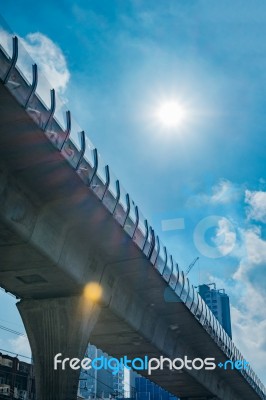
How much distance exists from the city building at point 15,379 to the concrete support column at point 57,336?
54.0 m

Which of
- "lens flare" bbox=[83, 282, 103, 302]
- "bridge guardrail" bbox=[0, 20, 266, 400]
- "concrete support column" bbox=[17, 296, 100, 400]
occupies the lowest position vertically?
"concrete support column" bbox=[17, 296, 100, 400]

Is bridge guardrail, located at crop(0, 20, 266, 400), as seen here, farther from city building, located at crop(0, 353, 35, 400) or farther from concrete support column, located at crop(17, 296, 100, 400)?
city building, located at crop(0, 353, 35, 400)

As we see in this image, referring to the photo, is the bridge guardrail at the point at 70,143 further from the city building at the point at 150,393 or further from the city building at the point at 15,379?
the city building at the point at 150,393

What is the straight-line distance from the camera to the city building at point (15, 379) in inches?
2891

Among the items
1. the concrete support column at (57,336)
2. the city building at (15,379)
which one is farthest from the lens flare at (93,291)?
the city building at (15,379)

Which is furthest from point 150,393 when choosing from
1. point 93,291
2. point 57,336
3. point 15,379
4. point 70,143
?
point 70,143

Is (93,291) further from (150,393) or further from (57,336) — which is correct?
(150,393)

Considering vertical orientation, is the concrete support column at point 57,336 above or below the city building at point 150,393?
below

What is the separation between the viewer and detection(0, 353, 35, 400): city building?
2891 inches

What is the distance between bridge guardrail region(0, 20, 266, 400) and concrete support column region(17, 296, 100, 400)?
178 inches

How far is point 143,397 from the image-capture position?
167875 millimetres

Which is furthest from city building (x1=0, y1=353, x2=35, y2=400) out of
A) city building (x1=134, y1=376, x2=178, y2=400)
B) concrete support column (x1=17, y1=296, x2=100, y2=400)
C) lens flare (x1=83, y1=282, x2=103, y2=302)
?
city building (x1=134, y1=376, x2=178, y2=400)

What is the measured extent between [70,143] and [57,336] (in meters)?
11.0

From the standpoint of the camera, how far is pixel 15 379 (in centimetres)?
7638
